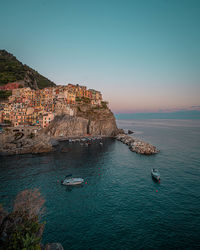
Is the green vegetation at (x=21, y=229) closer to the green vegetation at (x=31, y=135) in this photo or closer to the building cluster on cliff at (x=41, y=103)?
the green vegetation at (x=31, y=135)

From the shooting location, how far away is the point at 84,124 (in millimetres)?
127500

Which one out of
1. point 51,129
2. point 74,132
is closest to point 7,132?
point 51,129

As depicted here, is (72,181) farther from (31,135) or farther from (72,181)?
(31,135)

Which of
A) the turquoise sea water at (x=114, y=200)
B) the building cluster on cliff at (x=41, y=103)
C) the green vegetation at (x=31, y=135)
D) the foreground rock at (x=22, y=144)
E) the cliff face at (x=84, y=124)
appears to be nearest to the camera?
the turquoise sea water at (x=114, y=200)

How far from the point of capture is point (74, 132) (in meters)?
120

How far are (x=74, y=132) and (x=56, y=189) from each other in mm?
79239

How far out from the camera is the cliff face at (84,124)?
112188 millimetres

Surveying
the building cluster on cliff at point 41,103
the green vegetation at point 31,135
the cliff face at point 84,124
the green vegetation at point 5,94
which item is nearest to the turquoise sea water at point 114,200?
the green vegetation at point 31,135

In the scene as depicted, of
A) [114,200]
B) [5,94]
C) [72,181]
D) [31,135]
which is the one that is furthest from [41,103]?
[114,200]

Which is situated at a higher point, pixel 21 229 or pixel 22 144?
pixel 22 144

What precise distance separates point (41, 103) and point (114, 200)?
11670 cm

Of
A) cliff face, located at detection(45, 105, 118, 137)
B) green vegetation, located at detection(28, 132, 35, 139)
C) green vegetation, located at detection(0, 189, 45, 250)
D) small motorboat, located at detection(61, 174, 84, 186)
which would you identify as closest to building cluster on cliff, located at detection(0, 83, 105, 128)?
cliff face, located at detection(45, 105, 118, 137)

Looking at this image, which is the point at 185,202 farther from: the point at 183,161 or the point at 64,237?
the point at 183,161

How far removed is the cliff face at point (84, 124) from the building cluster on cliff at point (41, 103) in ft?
21.4
